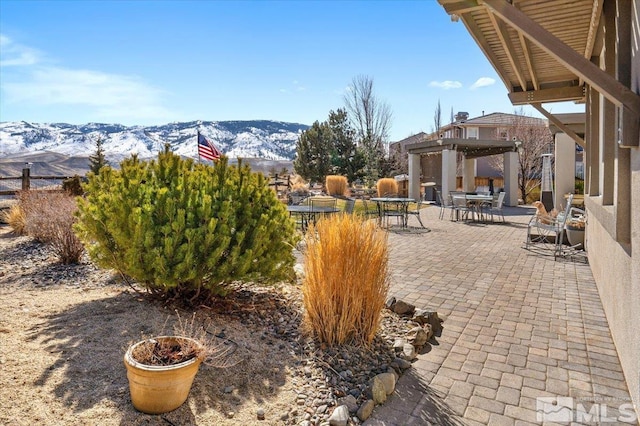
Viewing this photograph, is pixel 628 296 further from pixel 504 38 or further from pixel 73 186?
pixel 73 186

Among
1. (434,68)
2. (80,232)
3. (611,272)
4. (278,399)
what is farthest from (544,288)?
(434,68)

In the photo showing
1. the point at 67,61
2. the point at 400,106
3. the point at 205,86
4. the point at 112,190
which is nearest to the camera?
the point at 112,190

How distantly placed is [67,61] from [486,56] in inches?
912

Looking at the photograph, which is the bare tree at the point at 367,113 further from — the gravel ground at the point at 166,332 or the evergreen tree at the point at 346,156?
the gravel ground at the point at 166,332

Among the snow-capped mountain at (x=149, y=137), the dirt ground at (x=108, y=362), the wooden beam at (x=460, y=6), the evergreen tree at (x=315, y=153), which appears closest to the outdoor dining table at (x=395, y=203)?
the wooden beam at (x=460, y=6)

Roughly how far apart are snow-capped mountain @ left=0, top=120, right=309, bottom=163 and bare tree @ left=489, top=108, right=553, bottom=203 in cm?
4959

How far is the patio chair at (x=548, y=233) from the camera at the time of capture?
6333mm

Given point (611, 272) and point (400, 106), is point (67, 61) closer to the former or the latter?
point (400, 106)

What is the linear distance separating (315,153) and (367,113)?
6028 millimetres

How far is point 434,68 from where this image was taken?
15203mm

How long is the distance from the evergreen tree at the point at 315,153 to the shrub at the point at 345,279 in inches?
870

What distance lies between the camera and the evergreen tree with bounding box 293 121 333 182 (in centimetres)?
2478

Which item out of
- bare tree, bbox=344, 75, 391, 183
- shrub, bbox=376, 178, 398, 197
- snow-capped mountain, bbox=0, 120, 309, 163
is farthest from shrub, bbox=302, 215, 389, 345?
snow-capped mountain, bbox=0, 120, 309, 163

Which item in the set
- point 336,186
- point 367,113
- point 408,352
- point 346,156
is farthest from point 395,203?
point 367,113
